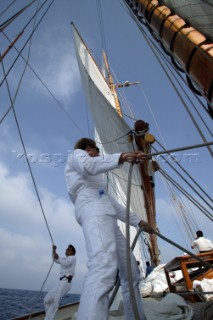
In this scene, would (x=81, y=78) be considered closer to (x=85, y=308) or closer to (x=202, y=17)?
(x=202, y=17)

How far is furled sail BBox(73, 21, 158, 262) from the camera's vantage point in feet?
18.9

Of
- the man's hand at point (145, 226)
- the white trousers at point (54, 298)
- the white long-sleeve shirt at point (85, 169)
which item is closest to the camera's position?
the white long-sleeve shirt at point (85, 169)

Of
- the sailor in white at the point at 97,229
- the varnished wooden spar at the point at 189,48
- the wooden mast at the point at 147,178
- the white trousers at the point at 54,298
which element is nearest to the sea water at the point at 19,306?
the white trousers at the point at 54,298

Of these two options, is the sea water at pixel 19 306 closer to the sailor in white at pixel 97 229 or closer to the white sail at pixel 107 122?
the sailor in white at pixel 97 229

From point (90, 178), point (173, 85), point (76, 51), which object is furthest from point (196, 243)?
point (76, 51)

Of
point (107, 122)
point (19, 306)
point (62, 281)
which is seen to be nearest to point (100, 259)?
point (62, 281)

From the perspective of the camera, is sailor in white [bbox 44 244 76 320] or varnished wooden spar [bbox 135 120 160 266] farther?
varnished wooden spar [bbox 135 120 160 266]

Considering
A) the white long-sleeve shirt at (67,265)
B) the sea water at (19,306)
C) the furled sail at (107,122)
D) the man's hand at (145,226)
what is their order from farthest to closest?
the sea water at (19,306), the furled sail at (107,122), the white long-sleeve shirt at (67,265), the man's hand at (145,226)

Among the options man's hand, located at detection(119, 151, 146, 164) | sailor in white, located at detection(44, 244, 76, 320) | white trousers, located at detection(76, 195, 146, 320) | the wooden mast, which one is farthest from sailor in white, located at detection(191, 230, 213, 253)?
man's hand, located at detection(119, 151, 146, 164)

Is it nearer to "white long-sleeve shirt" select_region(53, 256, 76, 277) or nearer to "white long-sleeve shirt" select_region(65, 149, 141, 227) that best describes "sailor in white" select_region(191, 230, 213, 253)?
"white long-sleeve shirt" select_region(53, 256, 76, 277)

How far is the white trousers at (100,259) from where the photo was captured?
1324 mm

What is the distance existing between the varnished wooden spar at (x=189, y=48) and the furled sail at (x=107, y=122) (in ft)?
8.46

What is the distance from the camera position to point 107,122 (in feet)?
23.6

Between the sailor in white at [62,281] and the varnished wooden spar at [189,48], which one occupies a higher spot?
the varnished wooden spar at [189,48]
